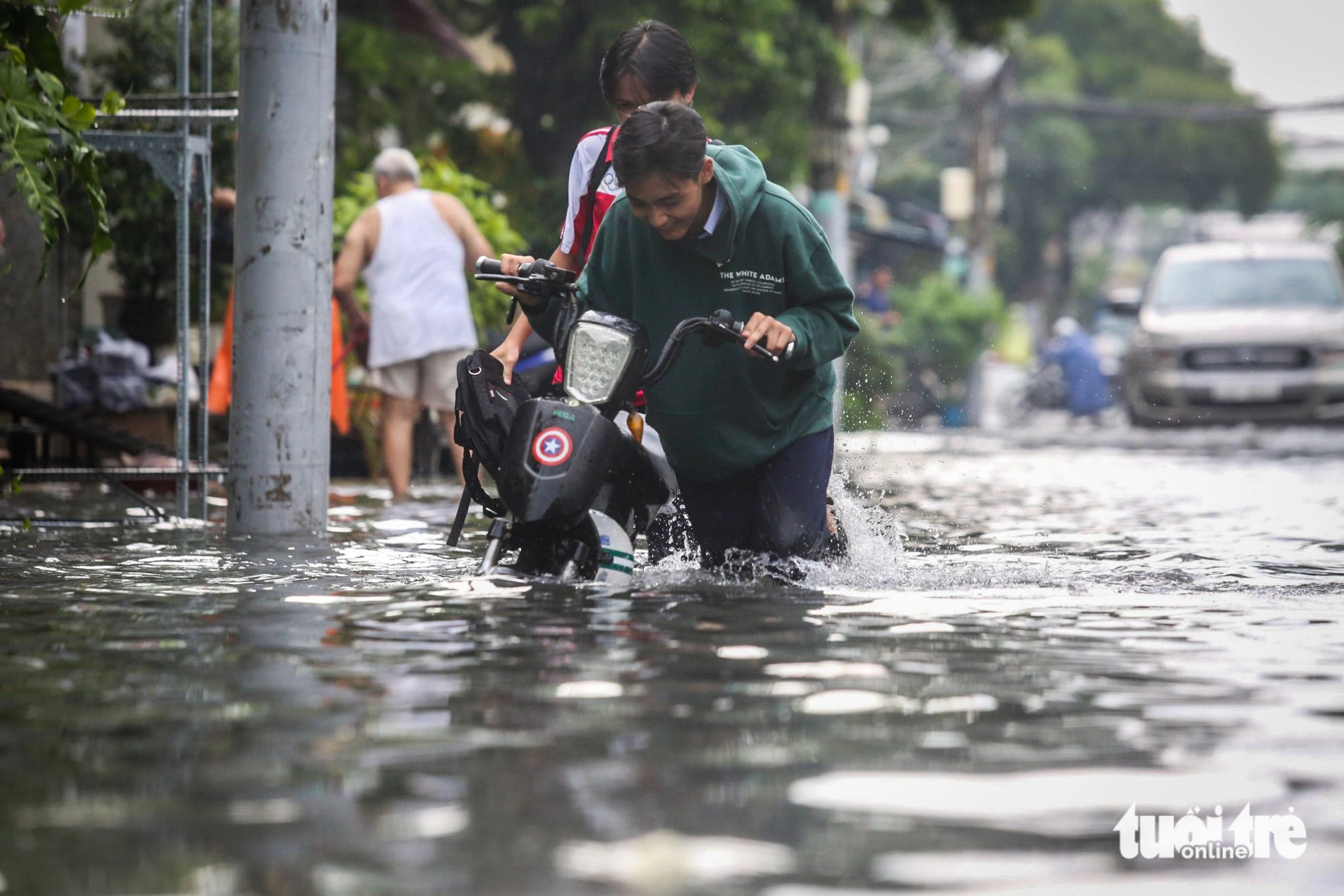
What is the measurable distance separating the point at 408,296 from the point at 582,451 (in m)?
5.39

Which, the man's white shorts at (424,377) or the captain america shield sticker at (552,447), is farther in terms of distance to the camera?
the man's white shorts at (424,377)

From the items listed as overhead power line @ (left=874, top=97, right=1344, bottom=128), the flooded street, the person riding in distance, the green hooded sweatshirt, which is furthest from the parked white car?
overhead power line @ (left=874, top=97, right=1344, bottom=128)

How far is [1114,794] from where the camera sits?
3.67 meters

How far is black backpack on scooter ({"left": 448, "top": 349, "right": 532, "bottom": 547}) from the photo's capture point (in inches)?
256

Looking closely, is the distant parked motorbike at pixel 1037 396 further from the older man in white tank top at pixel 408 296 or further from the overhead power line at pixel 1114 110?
the older man in white tank top at pixel 408 296

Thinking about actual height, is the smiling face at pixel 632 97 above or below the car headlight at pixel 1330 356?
above

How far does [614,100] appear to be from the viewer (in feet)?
22.9

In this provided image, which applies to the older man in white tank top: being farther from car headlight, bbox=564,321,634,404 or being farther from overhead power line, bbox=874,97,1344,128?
overhead power line, bbox=874,97,1344,128

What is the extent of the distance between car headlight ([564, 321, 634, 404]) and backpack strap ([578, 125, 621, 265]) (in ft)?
2.95

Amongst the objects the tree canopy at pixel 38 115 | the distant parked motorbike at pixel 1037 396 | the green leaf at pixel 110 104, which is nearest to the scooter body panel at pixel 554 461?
the tree canopy at pixel 38 115

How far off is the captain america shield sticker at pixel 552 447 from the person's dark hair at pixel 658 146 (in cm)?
75

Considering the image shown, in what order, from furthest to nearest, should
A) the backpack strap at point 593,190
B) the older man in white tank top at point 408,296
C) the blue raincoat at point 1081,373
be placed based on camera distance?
the blue raincoat at point 1081,373
the older man in white tank top at point 408,296
the backpack strap at point 593,190

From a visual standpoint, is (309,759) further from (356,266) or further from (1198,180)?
(1198,180)

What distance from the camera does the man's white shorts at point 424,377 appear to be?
38.1 ft
